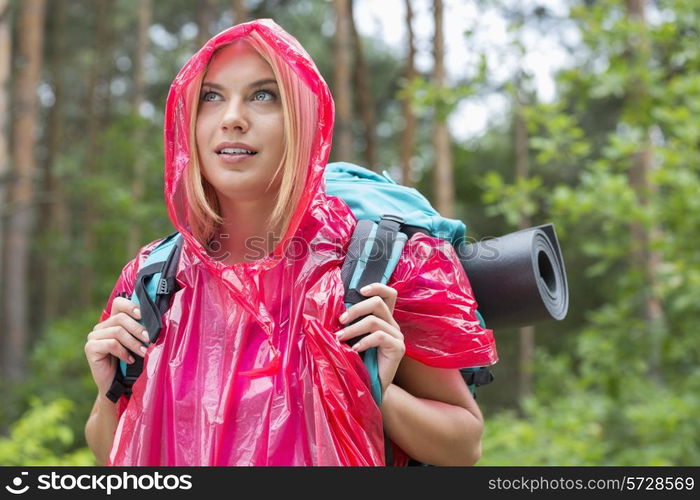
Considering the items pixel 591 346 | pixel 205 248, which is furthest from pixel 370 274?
pixel 591 346

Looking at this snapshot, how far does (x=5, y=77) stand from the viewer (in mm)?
8047

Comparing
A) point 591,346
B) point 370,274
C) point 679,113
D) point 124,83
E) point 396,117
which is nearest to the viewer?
point 370,274

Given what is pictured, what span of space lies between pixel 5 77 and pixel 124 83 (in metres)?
13.8

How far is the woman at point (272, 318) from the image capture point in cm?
156

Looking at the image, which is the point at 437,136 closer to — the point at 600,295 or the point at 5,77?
the point at 5,77

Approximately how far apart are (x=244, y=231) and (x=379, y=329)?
1.35 feet

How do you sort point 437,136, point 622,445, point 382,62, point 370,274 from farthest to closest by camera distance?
point 382,62
point 437,136
point 622,445
point 370,274

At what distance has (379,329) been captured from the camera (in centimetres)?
157

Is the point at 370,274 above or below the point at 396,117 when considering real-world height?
below

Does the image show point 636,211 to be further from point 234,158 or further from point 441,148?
point 234,158

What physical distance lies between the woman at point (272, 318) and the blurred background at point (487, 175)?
1.37 meters

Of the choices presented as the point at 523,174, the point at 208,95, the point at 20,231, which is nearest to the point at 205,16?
the point at 20,231

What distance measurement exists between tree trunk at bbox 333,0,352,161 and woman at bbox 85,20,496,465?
658cm

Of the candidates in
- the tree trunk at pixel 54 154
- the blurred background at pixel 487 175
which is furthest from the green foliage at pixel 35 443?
the tree trunk at pixel 54 154
